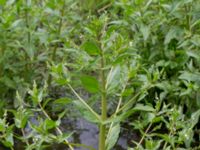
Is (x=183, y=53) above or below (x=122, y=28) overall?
below

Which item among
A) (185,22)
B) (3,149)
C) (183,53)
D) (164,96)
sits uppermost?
(185,22)

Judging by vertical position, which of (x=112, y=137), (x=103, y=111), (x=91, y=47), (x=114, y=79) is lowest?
(x=112, y=137)

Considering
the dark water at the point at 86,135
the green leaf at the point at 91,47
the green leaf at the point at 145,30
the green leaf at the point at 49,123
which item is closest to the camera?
the green leaf at the point at 91,47

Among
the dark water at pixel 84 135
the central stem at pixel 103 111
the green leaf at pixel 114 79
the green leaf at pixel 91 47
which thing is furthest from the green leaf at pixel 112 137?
the dark water at pixel 84 135

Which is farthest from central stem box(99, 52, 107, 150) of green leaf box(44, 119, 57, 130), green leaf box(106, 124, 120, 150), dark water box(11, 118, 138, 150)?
dark water box(11, 118, 138, 150)

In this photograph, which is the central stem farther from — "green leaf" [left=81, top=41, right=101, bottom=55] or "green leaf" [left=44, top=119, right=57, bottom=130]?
"green leaf" [left=44, top=119, right=57, bottom=130]

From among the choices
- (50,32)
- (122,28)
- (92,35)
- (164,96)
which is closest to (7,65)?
(50,32)

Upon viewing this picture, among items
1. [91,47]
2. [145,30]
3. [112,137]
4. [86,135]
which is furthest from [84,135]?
[91,47]

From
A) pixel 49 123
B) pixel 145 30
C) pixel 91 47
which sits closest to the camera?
pixel 91 47

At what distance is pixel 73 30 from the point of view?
2990 mm

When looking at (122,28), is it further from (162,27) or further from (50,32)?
(50,32)

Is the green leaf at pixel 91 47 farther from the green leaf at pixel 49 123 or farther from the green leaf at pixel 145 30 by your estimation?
the green leaf at pixel 145 30

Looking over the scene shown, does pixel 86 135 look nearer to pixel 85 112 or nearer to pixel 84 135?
pixel 84 135

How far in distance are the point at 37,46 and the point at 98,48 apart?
1.59m
